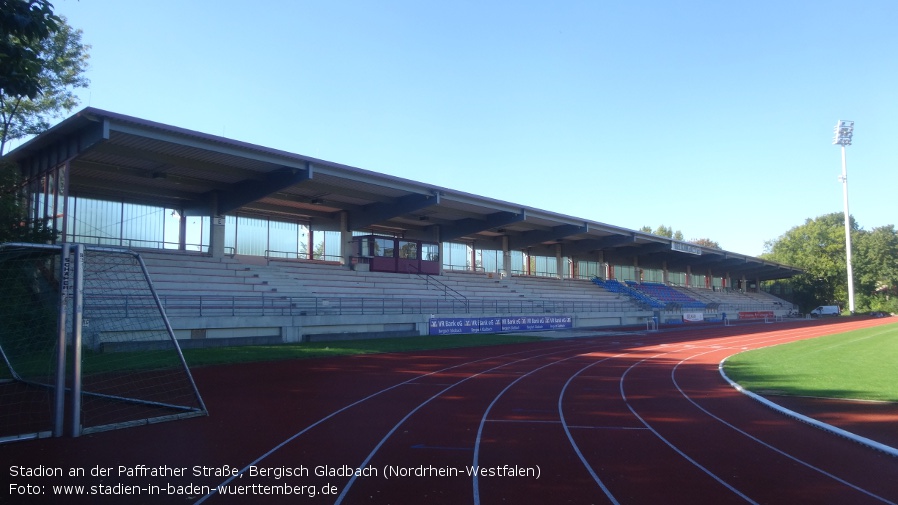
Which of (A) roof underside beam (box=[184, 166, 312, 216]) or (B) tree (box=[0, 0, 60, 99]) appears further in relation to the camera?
(A) roof underside beam (box=[184, 166, 312, 216])

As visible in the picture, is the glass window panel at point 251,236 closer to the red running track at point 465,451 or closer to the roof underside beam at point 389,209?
the roof underside beam at point 389,209

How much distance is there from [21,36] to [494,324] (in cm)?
3060

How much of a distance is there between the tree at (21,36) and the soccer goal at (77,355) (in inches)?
96.1

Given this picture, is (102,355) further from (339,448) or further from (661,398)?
→ (661,398)

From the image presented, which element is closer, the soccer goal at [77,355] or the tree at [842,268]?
the soccer goal at [77,355]

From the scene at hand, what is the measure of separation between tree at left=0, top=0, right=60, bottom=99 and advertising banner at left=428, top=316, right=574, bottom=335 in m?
25.5

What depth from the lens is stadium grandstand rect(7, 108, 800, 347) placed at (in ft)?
74.9

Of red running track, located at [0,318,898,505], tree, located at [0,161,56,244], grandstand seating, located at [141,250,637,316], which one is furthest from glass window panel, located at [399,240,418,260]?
red running track, located at [0,318,898,505]

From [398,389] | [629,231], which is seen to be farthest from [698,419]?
[629,231]

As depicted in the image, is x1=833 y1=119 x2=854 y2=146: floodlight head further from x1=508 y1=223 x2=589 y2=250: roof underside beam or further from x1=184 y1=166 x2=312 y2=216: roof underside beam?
x1=184 y1=166 x2=312 y2=216: roof underside beam

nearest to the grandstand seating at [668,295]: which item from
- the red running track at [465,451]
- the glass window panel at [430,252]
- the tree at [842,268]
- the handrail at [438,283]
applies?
the glass window panel at [430,252]

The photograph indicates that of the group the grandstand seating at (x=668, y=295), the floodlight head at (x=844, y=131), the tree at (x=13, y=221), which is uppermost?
the floodlight head at (x=844, y=131)

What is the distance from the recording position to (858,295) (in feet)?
285

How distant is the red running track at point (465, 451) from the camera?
661 cm
